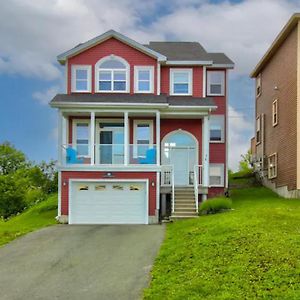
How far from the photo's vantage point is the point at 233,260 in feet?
44.6

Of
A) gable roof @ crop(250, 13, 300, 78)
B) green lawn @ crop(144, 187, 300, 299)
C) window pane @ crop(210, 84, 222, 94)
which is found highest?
gable roof @ crop(250, 13, 300, 78)

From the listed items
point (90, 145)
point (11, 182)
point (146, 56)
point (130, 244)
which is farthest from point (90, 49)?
point (11, 182)

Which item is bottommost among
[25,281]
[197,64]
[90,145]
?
[25,281]

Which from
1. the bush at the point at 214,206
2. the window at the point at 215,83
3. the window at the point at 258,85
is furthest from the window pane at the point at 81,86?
the window at the point at 258,85

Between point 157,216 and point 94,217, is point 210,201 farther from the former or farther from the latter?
point 94,217

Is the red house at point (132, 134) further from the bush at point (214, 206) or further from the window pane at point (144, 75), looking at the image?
the bush at point (214, 206)

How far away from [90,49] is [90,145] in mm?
4809

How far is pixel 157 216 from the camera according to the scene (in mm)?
25359

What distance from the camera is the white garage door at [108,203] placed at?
25.5m

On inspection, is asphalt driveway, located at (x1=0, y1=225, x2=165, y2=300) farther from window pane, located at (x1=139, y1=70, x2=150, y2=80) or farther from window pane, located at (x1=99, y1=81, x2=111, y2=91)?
window pane, located at (x1=139, y1=70, x2=150, y2=80)

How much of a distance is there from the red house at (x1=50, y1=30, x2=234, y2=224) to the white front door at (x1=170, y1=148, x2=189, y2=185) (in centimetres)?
5

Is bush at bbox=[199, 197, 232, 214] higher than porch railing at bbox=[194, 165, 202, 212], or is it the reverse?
porch railing at bbox=[194, 165, 202, 212]

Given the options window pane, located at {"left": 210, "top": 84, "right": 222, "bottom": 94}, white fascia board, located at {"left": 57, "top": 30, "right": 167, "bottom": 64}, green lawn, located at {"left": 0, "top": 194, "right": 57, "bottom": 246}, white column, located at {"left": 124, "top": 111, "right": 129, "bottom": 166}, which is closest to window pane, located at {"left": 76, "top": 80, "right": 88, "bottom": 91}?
white fascia board, located at {"left": 57, "top": 30, "right": 167, "bottom": 64}

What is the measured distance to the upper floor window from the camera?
90.6 feet
